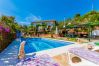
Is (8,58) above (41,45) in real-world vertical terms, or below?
above

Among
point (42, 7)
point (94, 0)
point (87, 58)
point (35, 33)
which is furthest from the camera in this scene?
point (42, 7)

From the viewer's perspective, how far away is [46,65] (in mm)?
6590

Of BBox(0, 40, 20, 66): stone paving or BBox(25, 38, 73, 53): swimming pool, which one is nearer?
BBox(0, 40, 20, 66): stone paving

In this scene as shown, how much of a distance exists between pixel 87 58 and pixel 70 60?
1.03 m

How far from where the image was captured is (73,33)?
26484mm

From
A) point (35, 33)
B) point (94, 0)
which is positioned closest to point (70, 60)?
point (35, 33)

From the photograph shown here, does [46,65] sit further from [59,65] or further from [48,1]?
[48,1]

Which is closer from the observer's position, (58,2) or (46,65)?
(46,65)

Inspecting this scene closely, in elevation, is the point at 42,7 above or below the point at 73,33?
above

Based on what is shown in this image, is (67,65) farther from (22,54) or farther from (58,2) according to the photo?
(58,2)

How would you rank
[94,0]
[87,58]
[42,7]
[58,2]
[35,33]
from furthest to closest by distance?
1. [42,7]
2. [58,2]
3. [94,0]
4. [35,33]
5. [87,58]

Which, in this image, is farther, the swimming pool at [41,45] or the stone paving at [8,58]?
the swimming pool at [41,45]

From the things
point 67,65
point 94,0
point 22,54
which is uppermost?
point 94,0

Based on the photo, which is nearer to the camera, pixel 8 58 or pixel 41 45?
pixel 8 58
